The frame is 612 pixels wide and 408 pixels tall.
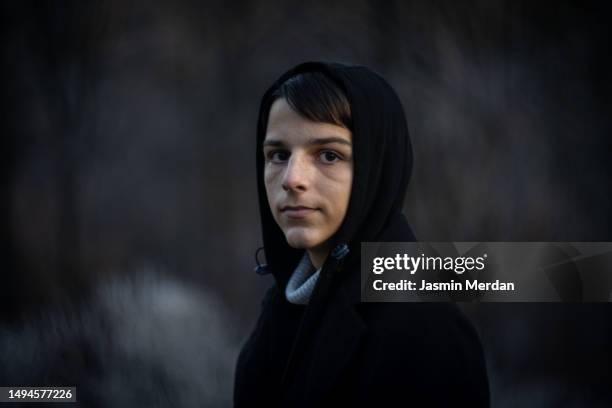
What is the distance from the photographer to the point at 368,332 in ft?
4.99

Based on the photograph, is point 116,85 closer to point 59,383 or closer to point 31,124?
point 31,124

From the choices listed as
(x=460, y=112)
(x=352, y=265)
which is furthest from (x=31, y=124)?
(x=352, y=265)

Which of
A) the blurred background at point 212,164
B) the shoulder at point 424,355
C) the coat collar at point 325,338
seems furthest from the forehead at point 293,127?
the blurred background at point 212,164

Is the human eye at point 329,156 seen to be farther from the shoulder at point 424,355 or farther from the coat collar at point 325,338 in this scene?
the shoulder at point 424,355

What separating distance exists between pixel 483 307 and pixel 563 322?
15.3 inches

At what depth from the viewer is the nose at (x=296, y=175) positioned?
1.56m

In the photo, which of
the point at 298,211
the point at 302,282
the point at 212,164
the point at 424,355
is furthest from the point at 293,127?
the point at 212,164

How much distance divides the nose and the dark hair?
0.35ft

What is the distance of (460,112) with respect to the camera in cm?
335

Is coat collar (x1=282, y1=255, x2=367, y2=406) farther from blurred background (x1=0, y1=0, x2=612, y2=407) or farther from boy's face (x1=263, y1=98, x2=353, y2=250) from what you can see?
blurred background (x1=0, y1=0, x2=612, y2=407)

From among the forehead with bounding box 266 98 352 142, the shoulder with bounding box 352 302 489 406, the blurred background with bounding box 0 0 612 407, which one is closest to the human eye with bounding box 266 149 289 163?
the forehead with bounding box 266 98 352 142

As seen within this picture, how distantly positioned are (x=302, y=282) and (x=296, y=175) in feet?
1.18

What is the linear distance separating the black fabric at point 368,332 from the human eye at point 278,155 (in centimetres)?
15

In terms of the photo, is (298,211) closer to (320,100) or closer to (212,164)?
(320,100)
